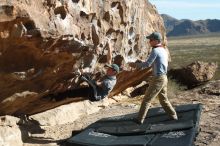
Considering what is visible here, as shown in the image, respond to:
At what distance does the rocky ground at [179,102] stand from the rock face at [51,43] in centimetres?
56

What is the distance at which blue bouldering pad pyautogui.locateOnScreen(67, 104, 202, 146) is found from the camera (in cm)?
774

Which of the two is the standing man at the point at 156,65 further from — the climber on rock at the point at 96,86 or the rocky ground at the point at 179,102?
the rocky ground at the point at 179,102

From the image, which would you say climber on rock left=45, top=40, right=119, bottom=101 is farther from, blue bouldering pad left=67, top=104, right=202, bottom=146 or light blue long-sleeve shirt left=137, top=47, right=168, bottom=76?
light blue long-sleeve shirt left=137, top=47, right=168, bottom=76

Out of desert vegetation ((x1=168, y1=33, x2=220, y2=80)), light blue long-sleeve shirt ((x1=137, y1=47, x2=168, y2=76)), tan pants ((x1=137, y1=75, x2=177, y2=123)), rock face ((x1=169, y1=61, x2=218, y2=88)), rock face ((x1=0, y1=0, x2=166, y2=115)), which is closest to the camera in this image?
rock face ((x1=0, y1=0, x2=166, y2=115))

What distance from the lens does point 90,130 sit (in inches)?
346

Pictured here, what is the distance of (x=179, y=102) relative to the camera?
12812 millimetres

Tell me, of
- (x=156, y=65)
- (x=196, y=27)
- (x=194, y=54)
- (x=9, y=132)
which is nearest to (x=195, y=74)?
(x=156, y=65)

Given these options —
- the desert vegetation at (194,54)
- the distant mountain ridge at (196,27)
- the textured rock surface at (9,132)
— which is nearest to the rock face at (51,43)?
the textured rock surface at (9,132)

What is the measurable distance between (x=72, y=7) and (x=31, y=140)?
2749mm

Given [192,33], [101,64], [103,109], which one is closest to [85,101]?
[103,109]

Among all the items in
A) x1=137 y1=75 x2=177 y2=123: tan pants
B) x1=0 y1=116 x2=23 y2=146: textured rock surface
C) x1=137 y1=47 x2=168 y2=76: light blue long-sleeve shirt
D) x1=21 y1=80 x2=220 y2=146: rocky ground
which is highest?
x1=137 y1=47 x2=168 y2=76: light blue long-sleeve shirt

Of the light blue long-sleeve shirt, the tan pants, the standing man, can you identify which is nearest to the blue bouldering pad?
the tan pants

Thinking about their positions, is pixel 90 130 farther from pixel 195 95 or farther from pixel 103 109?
pixel 195 95

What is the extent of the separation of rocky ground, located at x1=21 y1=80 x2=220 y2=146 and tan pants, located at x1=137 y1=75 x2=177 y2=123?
79 cm
